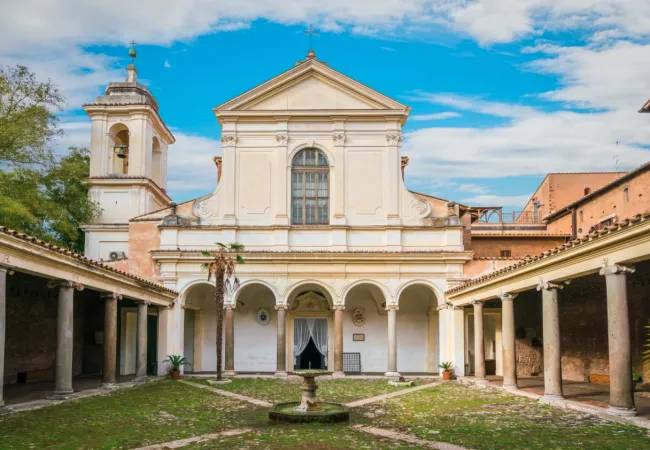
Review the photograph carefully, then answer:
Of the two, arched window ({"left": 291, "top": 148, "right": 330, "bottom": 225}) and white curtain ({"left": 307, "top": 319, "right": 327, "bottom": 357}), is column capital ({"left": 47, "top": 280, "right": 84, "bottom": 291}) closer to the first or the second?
arched window ({"left": 291, "top": 148, "right": 330, "bottom": 225})

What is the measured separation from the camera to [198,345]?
29828mm

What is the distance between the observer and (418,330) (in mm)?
30234

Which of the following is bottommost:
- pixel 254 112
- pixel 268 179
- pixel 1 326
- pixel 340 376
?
pixel 340 376

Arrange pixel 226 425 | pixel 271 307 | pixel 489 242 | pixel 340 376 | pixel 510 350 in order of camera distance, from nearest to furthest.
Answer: pixel 226 425, pixel 510 350, pixel 340 376, pixel 271 307, pixel 489 242

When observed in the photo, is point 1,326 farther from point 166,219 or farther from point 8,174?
point 8,174

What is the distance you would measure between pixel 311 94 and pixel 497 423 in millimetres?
19257

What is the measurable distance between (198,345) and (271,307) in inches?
142

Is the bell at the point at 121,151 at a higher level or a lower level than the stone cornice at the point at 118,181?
higher

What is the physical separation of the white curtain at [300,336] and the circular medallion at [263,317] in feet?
4.14

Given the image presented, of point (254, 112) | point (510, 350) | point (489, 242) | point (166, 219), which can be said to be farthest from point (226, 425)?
point (489, 242)

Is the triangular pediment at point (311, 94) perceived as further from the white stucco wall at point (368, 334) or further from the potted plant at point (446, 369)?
the potted plant at point (446, 369)

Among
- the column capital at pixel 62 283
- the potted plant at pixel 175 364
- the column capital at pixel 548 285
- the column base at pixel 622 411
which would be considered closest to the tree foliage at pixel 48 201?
the potted plant at pixel 175 364

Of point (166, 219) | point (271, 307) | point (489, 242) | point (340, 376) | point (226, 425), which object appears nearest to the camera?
point (226, 425)

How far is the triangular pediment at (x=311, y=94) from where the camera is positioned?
29.5 meters
